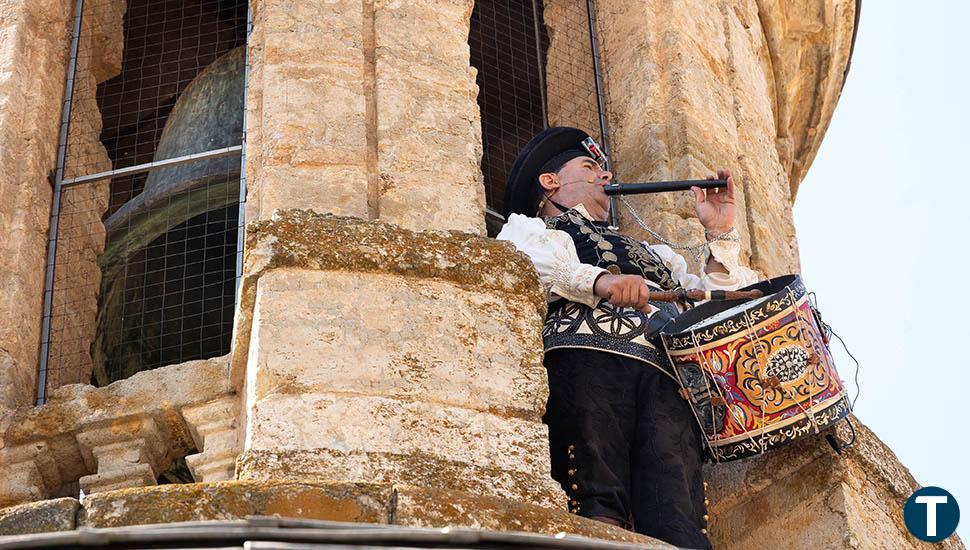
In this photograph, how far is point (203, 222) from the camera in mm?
8422

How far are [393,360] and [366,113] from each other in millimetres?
1337

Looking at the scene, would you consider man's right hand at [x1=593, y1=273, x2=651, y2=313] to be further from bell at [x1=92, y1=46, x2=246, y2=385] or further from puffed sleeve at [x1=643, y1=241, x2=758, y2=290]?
bell at [x1=92, y1=46, x2=246, y2=385]

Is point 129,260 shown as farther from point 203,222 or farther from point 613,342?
point 613,342

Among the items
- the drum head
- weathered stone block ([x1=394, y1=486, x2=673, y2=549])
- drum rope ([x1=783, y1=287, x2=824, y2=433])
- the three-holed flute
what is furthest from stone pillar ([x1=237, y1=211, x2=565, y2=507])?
the three-holed flute

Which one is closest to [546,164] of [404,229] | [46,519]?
[404,229]

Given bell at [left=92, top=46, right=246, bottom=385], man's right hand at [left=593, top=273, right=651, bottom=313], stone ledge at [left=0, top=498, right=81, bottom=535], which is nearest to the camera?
stone ledge at [left=0, top=498, right=81, bottom=535]

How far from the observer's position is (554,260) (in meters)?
→ 7.01

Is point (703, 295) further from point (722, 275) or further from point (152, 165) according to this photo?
point (152, 165)

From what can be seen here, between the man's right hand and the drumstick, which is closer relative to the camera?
the man's right hand

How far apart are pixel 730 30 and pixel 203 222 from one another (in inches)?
89.3

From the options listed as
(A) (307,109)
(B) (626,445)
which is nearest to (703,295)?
(B) (626,445)

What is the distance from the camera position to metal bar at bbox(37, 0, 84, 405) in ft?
24.8

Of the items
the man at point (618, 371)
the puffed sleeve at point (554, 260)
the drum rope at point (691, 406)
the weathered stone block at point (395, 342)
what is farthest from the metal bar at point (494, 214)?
the weathered stone block at point (395, 342)

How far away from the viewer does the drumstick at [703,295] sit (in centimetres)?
688
